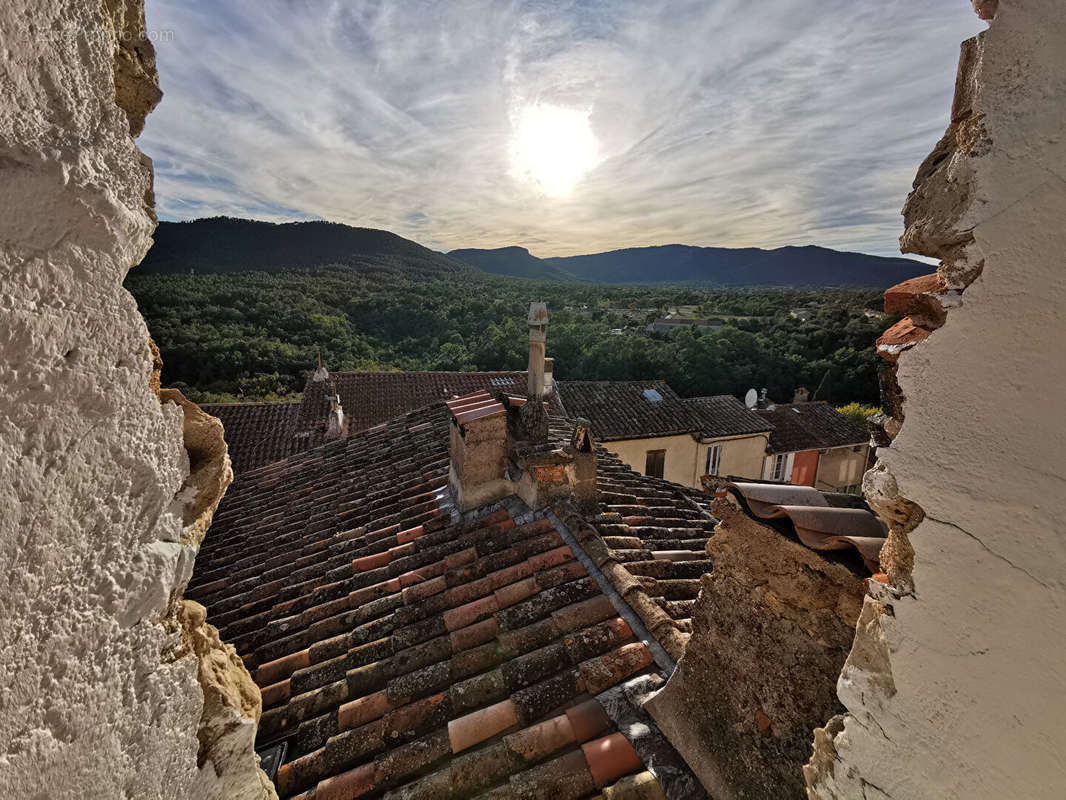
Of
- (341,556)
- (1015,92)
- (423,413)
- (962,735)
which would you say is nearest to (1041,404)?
(1015,92)

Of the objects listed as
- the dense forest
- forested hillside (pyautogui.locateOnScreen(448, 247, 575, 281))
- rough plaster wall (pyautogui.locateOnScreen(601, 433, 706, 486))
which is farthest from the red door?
forested hillside (pyautogui.locateOnScreen(448, 247, 575, 281))

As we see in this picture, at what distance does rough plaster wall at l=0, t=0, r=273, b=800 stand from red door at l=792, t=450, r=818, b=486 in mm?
18639

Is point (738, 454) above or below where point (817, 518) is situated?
below

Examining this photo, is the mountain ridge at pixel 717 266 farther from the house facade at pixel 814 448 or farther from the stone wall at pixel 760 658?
the stone wall at pixel 760 658

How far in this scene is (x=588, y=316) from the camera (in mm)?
50156

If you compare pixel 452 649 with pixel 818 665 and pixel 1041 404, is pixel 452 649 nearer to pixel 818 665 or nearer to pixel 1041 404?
pixel 818 665

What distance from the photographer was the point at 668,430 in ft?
46.5

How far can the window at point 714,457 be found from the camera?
15117mm

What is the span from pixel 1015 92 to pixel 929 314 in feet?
1.61

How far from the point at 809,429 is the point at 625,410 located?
7.79 meters

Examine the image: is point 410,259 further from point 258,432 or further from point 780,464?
point 780,464

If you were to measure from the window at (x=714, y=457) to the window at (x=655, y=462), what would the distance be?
1.74m

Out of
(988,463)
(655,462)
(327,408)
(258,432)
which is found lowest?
(655,462)

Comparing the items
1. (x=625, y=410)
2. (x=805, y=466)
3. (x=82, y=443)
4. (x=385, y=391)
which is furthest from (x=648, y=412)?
(x=82, y=443)
